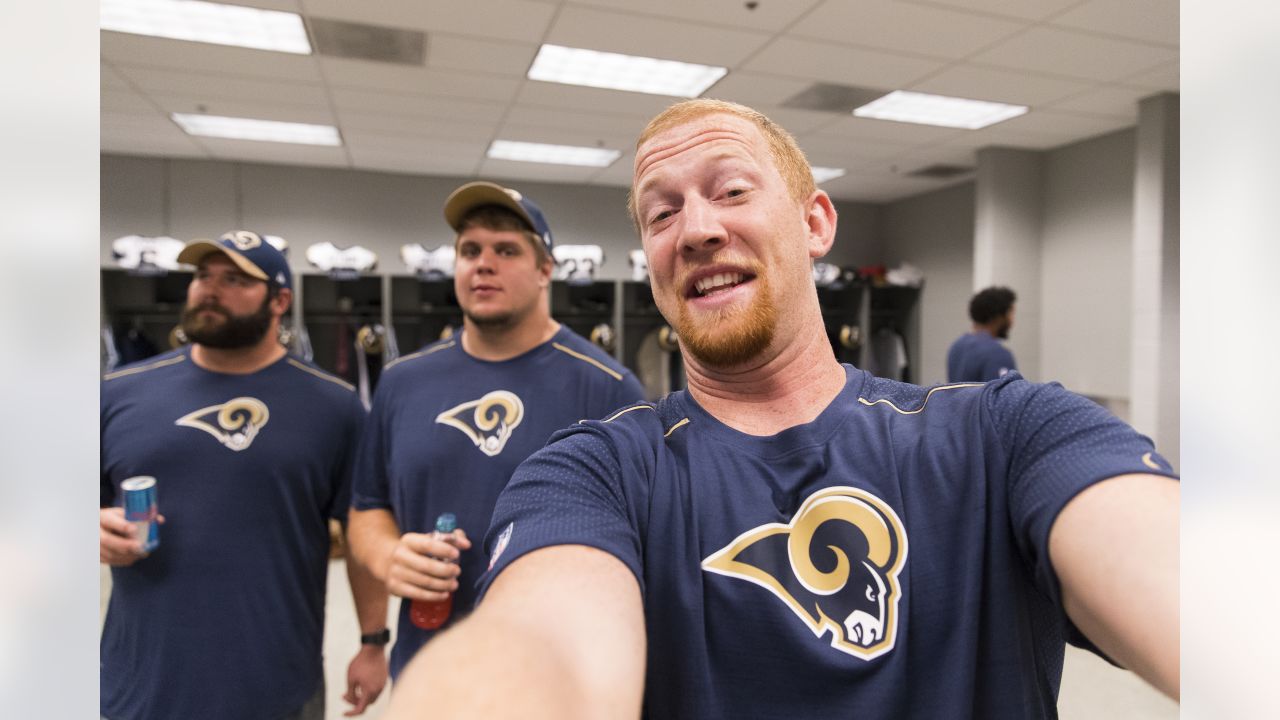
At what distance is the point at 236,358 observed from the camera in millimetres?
1658

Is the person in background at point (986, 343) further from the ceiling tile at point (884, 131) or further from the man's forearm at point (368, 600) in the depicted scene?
the man's forearm at point (368, 600)

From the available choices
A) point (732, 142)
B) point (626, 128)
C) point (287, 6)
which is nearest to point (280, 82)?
point (287, 6)

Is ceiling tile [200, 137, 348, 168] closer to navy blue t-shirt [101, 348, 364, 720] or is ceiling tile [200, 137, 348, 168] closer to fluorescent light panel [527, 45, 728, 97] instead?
fluorescent light panel [527, 45, 728, 97]

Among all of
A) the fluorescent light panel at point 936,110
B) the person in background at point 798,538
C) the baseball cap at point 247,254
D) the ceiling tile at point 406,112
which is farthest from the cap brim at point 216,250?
the fluorescent light panel at point 936,110

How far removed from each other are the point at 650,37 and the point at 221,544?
2.84 metres

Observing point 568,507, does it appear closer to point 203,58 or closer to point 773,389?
point 773,389

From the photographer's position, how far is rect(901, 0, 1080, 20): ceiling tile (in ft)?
9.59

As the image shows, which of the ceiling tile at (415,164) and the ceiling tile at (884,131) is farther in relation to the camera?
the ceiling tile at (415,164)

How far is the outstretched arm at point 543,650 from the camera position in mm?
406

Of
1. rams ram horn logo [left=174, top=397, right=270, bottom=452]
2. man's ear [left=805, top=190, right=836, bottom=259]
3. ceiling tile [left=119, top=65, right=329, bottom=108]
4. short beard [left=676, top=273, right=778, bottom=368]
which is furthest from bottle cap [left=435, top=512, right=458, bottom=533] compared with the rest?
ceiling tile [left=119, top=65, right=329, bottom=108]

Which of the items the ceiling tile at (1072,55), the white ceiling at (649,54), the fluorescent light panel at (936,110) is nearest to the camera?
the white ceiling at (649,54)

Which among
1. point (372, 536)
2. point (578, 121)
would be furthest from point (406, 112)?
point (372, 536)

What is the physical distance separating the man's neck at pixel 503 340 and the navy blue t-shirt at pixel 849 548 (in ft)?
2.89
